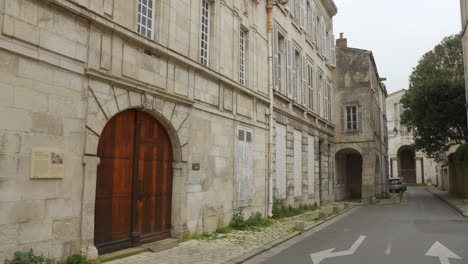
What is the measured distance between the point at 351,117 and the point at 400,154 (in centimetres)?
3352

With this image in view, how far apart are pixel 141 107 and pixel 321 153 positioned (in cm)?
1417

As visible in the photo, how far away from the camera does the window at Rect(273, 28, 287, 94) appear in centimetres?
1473

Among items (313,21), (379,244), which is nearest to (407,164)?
(313,21)

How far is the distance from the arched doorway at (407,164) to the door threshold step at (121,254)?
50887 mm

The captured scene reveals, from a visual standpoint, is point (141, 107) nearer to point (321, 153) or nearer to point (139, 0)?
point (139, 0)

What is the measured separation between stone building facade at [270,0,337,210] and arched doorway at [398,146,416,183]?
113ft

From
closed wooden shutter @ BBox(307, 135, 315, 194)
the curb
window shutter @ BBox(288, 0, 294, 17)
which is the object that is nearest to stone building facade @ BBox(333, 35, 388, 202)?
closed wooden shutter @ BBox(307, 135, 315, 194)

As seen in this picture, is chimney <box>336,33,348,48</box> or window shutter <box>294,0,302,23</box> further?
chimney <box>336,33,348,48</box>

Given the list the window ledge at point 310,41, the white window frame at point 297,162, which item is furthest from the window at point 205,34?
the window ledge at point 310,41

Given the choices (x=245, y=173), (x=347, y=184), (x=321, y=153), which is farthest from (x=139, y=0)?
(x=347, y=184)

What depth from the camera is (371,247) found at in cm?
846

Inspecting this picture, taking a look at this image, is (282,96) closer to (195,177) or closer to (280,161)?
(280,161)

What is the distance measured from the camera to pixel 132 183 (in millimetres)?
7480

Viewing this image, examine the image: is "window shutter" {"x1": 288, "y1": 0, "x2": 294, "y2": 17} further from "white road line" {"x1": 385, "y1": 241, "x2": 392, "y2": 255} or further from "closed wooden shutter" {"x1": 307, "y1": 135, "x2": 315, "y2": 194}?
"white road line" {"x1": 385, "y1": 241, "x2": 392, "y2": 255}
